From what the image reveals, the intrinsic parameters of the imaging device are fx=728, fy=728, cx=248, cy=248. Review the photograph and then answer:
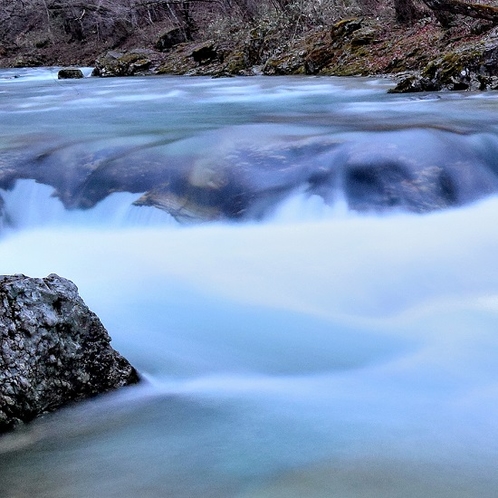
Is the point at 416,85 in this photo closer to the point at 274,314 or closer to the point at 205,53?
the point at 274,314

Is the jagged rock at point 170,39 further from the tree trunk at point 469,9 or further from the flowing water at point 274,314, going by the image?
the flowing water at point 274,314

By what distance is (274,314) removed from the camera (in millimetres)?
4273

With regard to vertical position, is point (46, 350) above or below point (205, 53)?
below

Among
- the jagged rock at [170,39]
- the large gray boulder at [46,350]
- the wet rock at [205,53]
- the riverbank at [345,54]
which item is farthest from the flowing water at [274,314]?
the jagged rock at [170,39]

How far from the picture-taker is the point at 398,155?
19.5 ft

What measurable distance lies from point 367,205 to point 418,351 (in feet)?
6.24

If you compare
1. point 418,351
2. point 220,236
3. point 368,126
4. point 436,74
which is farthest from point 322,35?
point 418,351

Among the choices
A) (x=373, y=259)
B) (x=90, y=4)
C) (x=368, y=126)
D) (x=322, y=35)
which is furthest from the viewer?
(x=90, y=4)

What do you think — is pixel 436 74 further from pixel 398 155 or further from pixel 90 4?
pixel 90 4

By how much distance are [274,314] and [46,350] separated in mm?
1634

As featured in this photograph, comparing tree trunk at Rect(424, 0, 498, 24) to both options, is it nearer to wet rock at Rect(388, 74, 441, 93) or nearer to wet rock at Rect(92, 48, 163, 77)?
wet rock at Rect(388, 74, 441, 93)

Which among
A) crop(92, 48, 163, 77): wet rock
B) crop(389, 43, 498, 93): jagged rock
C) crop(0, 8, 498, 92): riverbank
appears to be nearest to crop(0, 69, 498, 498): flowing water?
crop(389, 43, 498, 93): jagged rock

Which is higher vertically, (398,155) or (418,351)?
(398,155)

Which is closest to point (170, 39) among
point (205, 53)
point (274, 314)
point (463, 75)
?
point (205, 53)
